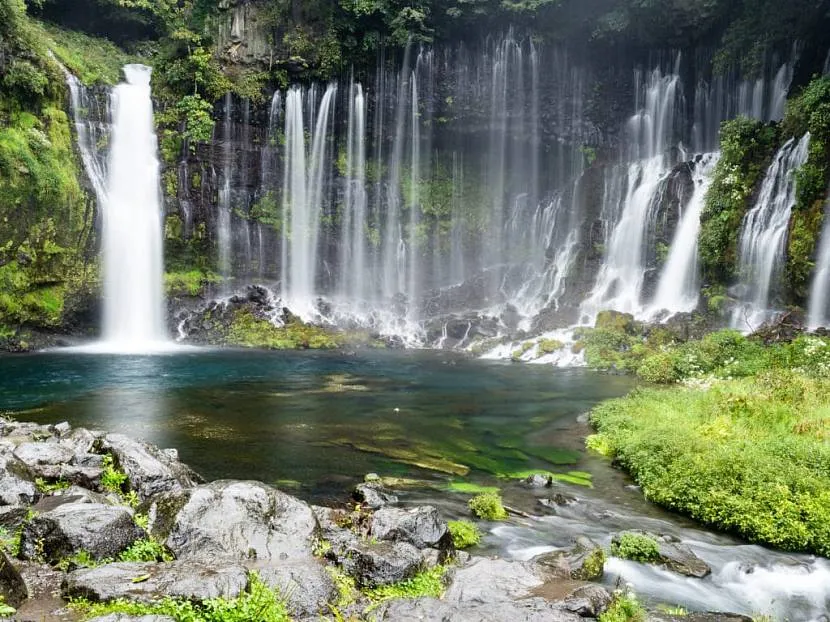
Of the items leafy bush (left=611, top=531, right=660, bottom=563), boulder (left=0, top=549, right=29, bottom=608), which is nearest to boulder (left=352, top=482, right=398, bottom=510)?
leafy bush (left=611, top=531, right=660, bottom=563)

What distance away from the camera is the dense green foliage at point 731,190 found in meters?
24.3

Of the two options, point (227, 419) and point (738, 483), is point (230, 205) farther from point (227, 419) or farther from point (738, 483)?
point (738, 483)

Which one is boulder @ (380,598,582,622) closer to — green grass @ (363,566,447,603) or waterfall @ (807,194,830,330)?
green grass @ (363,566,447,603)

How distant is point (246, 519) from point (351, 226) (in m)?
30.8

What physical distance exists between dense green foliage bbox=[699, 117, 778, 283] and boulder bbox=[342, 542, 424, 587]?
73.1 feet

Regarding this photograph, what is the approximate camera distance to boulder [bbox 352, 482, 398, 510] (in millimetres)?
8197

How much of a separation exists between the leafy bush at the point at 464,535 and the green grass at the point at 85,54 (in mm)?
30669

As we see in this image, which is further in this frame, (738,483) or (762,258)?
(762,258)

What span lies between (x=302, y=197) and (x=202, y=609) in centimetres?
3200

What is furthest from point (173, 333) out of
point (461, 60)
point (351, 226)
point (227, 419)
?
point (461, 60)

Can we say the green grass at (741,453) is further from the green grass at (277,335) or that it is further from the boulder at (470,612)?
the green grass at (277,335)

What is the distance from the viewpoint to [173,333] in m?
29.7

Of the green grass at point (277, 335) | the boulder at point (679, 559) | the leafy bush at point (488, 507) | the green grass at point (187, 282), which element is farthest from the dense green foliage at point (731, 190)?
the green grass at point (187, 282)

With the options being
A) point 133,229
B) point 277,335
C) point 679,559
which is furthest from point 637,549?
point 133,229
